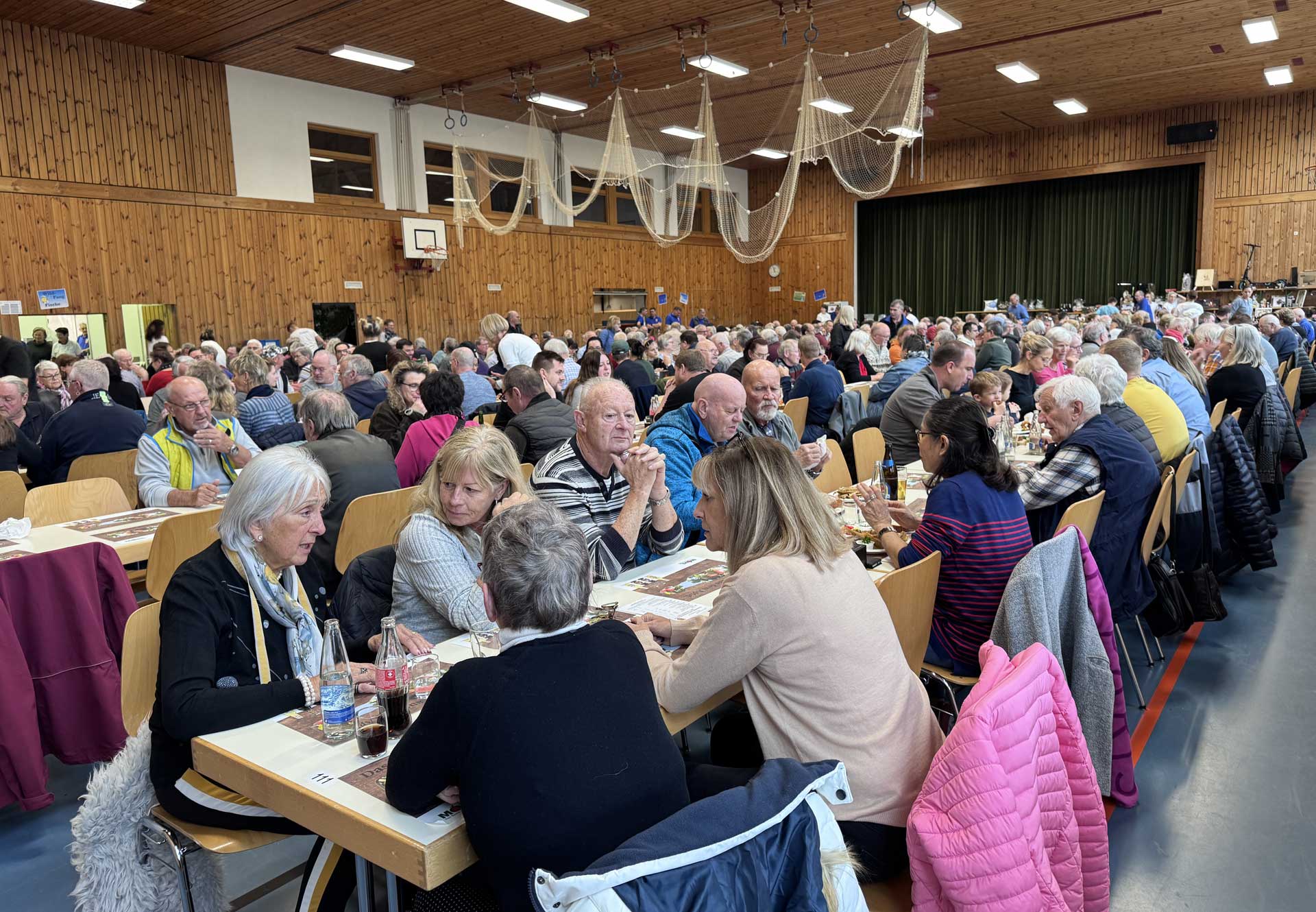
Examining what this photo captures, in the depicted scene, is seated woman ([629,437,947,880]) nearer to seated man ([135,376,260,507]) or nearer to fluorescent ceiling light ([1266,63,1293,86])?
seated man ([135,376,260,507])

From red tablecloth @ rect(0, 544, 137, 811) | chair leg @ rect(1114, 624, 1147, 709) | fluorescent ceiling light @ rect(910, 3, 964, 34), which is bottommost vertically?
chair leg @ rect(1114, 624, 1147, 709)

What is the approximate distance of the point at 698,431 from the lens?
3.98 metres

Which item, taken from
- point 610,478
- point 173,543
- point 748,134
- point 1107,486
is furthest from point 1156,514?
point 748,134

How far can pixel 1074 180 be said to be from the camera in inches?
760

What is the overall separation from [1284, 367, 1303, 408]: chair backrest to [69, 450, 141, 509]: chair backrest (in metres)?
9.25

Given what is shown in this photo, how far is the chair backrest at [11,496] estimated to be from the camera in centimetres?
432

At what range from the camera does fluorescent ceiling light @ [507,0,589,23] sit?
32.3ft

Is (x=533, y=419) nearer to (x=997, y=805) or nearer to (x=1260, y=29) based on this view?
(x=997, y=805)

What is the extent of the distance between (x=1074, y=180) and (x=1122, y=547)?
18.2 meters

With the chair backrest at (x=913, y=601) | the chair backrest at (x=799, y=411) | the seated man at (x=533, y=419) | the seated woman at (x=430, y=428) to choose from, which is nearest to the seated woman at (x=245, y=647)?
the chair backrest at (x=913, y=601)

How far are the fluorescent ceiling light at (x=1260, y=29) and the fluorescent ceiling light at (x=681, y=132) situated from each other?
25.8 ft

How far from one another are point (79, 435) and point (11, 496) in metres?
1.16

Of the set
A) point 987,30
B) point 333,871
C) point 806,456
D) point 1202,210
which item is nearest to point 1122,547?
point 806,456

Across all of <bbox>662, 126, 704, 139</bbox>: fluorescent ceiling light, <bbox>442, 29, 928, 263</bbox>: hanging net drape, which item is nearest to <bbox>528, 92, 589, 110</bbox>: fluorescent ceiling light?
<bbox>442, 29, 928, 263</bbox>: hanging net drape
